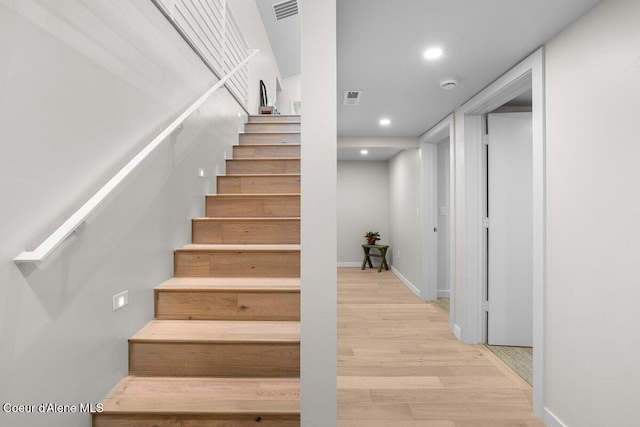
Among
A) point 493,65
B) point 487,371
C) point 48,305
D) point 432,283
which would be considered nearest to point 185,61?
point 48,305

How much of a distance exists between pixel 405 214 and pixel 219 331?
13.0 ft

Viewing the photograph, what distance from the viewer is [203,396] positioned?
1406 millimetres

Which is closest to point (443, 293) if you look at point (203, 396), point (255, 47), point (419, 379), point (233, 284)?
point (419, 379)

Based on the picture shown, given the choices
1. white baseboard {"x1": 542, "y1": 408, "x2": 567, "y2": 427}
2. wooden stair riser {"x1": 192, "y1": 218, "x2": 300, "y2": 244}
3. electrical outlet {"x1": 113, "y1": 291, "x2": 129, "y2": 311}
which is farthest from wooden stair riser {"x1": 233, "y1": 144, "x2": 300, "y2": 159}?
white baseboard {"x1": 542, "y1": 408, "x2": 567, "y2": 427}

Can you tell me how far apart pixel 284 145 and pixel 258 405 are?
2.45 m

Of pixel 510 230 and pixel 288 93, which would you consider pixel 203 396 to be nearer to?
pixel 510 230

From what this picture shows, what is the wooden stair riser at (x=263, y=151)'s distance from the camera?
327cm

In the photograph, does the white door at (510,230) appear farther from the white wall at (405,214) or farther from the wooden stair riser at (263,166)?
the wooden stair riser at (263,166)

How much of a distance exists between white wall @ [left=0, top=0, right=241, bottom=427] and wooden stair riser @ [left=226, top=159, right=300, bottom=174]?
111 centimetres

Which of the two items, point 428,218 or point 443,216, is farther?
point 443,216

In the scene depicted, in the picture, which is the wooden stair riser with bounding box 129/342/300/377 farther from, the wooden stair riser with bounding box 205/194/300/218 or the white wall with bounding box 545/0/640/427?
the white wall with bounding box 545/0/640/427

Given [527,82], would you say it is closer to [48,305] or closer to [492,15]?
[492,15]

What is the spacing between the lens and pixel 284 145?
3266 mm

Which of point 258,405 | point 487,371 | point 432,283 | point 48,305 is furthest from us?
point 432,283
